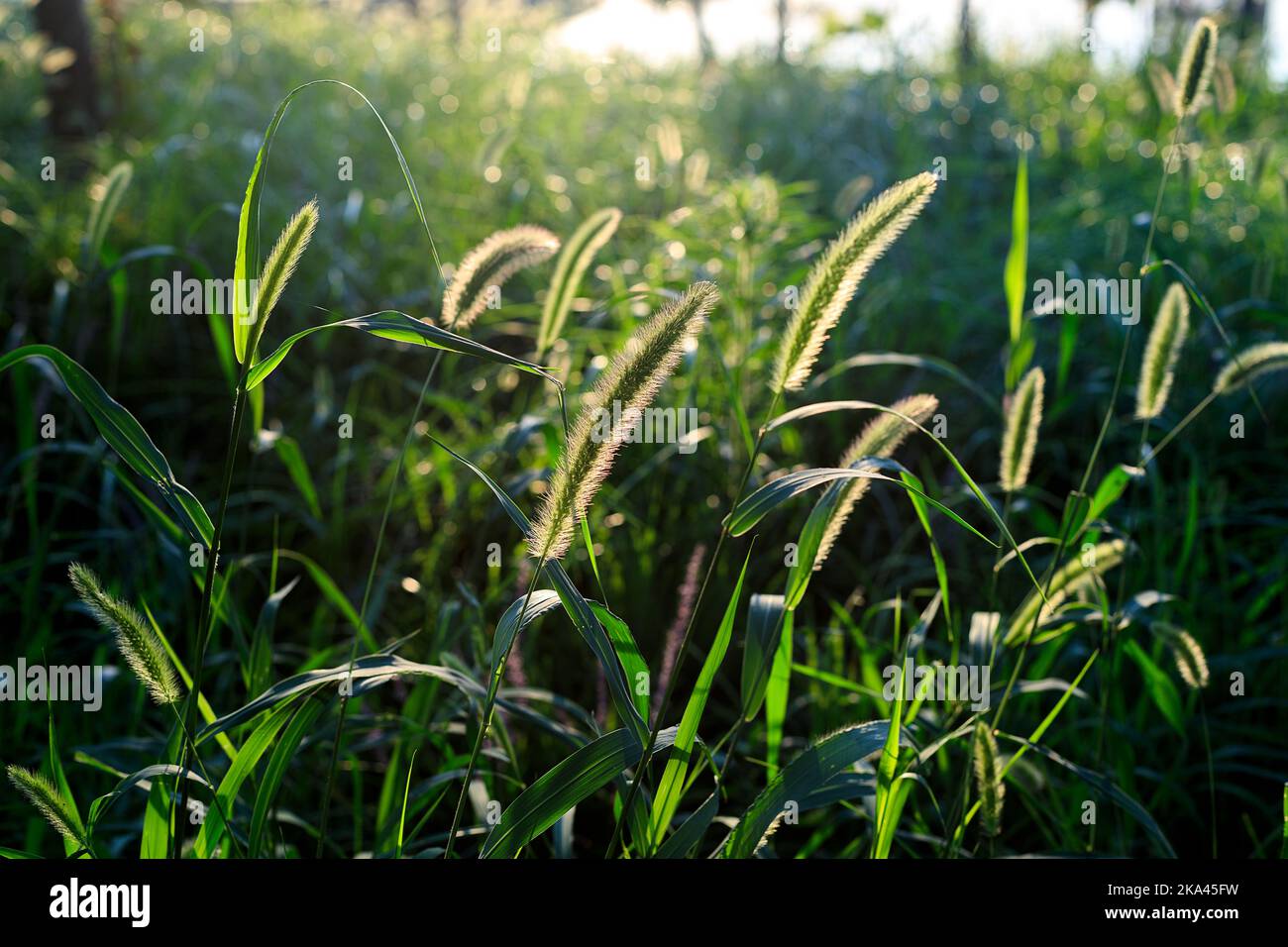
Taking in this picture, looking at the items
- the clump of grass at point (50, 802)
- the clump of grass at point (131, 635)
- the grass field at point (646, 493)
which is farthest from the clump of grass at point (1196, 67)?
the clump of grass at point (50, 802)

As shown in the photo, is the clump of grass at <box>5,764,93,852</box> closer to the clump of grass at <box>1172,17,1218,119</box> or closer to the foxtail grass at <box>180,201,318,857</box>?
the foxtail grass at <box>180,201,318,857</box>

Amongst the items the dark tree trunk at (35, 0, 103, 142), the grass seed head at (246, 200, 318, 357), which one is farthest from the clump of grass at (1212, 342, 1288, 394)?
the dark tree trunk at (35, 0, 103, 142)

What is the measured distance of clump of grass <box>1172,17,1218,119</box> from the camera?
1.62m

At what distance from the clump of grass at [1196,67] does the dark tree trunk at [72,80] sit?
5585 mm

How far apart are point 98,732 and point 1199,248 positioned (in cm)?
383

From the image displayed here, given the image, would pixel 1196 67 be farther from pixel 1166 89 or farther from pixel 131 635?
pixel 131 635

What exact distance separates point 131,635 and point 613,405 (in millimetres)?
631

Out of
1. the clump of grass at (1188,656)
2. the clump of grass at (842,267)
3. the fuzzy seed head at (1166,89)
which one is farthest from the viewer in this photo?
the fuzzy seed head at (1166,89)

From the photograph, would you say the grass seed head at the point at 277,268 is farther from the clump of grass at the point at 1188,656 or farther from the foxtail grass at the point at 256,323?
the clump of grass at the point at 1188,656

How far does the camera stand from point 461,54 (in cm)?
772

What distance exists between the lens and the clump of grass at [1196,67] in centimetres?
162
